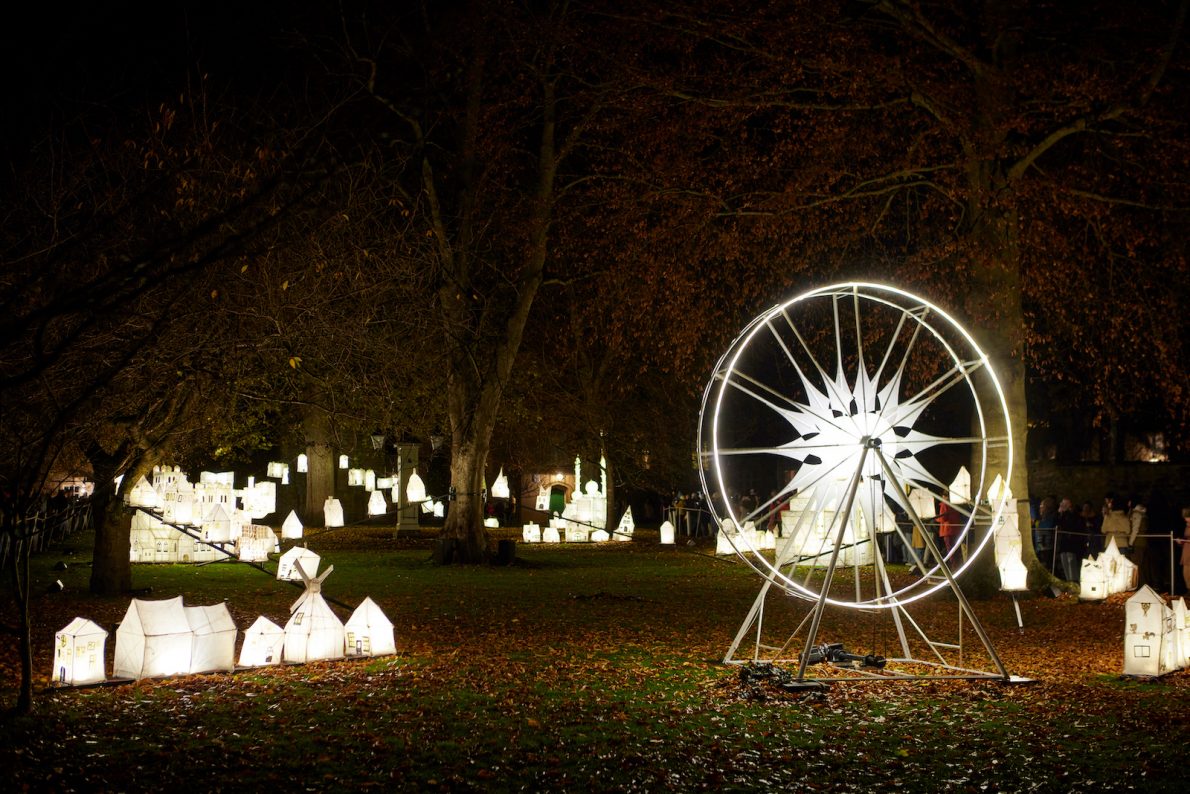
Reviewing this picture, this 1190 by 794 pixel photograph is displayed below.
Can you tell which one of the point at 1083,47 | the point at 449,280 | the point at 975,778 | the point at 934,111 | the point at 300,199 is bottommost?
the point at 975,778

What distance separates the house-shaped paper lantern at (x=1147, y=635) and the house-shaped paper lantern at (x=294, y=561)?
9.91m

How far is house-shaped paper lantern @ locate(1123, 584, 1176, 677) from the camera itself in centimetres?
1002

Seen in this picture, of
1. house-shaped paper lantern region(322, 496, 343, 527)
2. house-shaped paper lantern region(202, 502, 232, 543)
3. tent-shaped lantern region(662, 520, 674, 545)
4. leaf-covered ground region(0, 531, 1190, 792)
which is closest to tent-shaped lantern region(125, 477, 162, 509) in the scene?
house-shaped paper lantern region(202, 502, 232, 543)

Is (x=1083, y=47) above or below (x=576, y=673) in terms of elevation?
above

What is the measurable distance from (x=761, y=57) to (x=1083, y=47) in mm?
4898

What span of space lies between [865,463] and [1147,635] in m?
2.99

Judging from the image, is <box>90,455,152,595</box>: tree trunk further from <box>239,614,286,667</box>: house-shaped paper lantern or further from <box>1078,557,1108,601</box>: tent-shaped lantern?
<box>1078,557,1108,601</box>: tent-shaped lantern

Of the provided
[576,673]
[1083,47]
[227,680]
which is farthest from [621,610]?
[1083,47]

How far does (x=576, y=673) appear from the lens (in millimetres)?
10453

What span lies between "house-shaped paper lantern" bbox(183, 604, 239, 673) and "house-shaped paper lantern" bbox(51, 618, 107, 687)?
0.85 m

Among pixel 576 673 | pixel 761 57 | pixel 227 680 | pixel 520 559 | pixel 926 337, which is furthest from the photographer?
pixel 520 559

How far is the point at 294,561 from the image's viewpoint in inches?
597

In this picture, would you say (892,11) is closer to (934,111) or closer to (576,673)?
(934,111)

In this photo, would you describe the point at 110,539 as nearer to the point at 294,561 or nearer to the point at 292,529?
the point at 294,561
